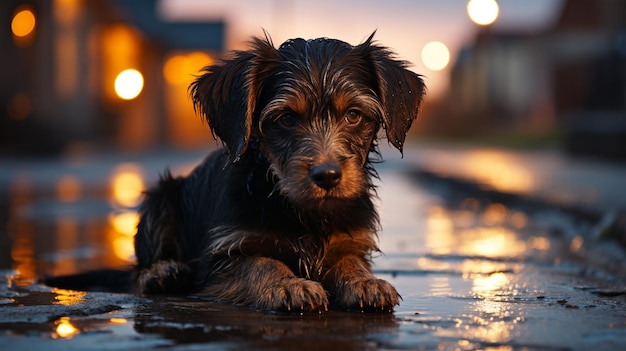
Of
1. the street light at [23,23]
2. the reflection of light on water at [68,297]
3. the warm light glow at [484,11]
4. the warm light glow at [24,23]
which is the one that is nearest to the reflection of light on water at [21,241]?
the reflection of light on water at [68,297]

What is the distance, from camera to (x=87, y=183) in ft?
62.6

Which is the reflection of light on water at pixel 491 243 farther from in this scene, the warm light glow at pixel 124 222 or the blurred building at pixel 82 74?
the blurred building at pixel 82 74

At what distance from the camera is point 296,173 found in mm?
5250

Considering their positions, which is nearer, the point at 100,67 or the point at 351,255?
the point at 351,255

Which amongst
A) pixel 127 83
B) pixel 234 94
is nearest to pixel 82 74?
pixel 127 83

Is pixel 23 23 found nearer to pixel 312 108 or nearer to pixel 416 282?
pixel 416 282

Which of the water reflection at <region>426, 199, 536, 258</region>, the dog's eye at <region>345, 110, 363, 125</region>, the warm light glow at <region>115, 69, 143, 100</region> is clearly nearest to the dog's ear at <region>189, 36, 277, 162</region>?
the dog's eye at <region>345, 110, 363, 125</region>

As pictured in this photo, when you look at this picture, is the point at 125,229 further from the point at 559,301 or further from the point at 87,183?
the point at 87,183

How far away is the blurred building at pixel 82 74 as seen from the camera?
3106 centimetres

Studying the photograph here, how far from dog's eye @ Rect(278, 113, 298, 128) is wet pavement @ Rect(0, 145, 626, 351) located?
1.00m

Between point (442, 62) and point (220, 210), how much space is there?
81.9m

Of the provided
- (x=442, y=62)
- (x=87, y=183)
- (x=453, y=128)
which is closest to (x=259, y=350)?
(x=87, y=183)

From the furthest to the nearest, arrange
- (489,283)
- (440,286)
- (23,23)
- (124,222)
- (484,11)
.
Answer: (23,23), (484,11), (124,222), (489,283), (440,286)

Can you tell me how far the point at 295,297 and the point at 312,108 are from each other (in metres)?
1.06
